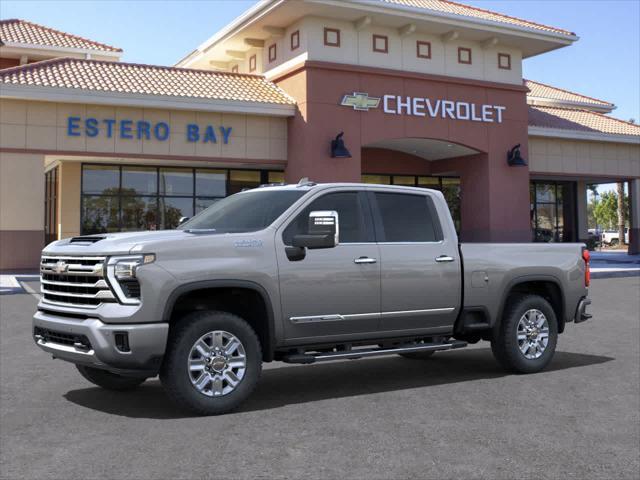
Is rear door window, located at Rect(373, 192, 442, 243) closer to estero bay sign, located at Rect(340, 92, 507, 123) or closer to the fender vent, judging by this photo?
the fender vent

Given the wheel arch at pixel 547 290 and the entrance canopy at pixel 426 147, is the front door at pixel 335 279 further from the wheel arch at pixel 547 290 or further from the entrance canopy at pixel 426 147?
the entrance canopy at pixel 426 147

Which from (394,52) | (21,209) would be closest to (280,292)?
(21,209)

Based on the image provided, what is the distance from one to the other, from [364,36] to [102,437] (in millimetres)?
23987

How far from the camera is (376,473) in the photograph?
4.77 meters

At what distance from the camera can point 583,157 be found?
35.0m

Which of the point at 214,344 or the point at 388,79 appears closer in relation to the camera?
the point at 214,344

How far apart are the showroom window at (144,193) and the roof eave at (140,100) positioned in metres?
4.42

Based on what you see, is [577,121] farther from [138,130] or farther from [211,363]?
[211,363]

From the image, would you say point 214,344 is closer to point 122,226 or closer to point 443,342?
point 443,342

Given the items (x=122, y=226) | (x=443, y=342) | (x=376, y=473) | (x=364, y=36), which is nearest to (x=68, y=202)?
(x=122, y=226)

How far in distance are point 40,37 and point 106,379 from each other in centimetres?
3348

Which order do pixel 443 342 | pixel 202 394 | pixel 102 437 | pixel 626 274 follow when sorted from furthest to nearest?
pixel 626 274
pixel 443 342
pixel 202 394
pixel 102 437

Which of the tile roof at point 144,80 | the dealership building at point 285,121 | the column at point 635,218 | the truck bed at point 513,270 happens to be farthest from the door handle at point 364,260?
the column at point 635,218

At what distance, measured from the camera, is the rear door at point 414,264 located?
24.9 ft
